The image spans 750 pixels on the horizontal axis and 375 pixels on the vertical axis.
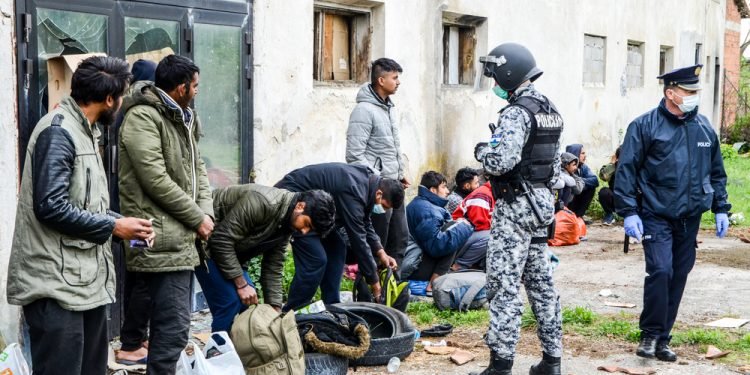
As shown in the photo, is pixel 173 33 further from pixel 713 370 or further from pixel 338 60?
pixel 713 370

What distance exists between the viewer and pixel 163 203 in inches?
192

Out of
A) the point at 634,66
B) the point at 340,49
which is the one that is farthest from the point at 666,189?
the point at 634,66

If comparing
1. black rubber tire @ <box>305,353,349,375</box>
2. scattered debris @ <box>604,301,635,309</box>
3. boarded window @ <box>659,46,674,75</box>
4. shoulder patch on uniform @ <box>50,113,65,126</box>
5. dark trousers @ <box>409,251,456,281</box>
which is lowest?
scattered debris @ <box>604,301,635,309</box>

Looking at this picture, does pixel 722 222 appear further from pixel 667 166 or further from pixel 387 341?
pixel 387 341

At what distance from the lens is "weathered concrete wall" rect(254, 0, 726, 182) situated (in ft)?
28.0

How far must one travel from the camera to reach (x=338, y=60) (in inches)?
390

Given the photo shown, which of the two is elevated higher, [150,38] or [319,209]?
[150,38]

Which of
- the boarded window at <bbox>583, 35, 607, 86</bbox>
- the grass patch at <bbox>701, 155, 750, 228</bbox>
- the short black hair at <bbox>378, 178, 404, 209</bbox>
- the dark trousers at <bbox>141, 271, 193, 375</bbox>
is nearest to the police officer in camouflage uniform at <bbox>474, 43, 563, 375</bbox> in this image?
the short black hair at <bbox>378, 178, 404, 209</bbox>

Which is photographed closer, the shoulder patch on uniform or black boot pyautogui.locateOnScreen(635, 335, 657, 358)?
the shoulder patch on uniform

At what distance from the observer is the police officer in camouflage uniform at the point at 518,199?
18.0 ft

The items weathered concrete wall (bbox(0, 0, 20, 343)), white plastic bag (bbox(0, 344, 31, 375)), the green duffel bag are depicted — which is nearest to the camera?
white plastic bag (bbox(0, 344, 31, 375))

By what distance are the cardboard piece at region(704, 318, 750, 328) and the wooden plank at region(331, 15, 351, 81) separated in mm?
4474

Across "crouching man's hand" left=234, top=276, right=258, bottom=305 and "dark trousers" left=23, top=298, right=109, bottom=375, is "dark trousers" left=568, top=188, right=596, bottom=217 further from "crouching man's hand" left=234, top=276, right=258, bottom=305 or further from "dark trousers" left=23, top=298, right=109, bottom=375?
"dark trousers" left=23, top=298, right=109, bottom=375

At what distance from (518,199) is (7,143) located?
3.11 metres
